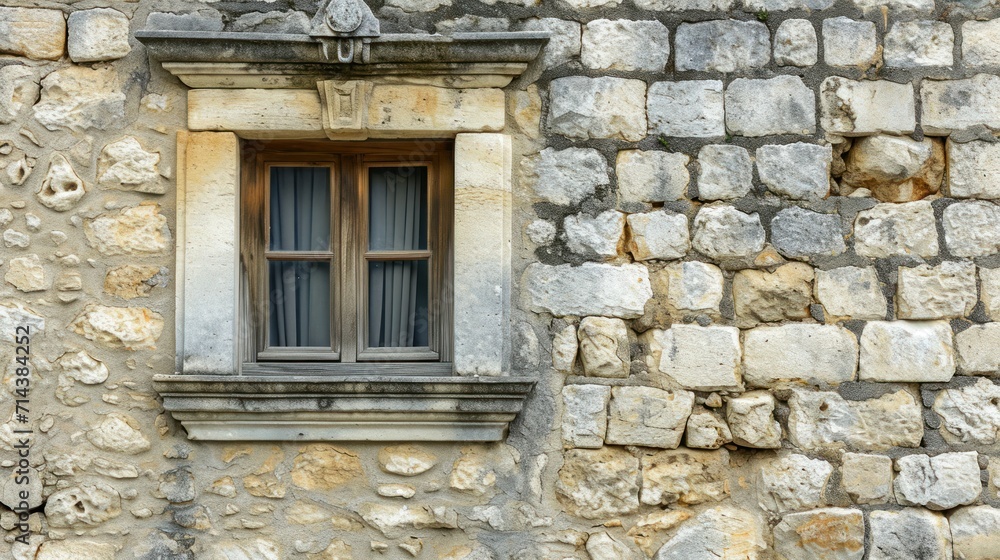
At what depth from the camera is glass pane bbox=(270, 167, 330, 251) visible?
3.43 meters

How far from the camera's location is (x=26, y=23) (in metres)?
3.20

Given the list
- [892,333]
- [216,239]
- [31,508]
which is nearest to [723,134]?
Answer: [892,333]

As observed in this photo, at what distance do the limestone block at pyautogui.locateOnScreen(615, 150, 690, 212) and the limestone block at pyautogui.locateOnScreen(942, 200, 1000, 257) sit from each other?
3.23 ft

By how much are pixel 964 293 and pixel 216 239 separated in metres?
2.72

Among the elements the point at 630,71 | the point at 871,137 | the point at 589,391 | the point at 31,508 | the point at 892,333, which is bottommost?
the point at 31,508

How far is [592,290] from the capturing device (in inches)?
126

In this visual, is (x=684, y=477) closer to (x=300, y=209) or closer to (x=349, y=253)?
(x=349, y=253)

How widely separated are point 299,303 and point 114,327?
26.0 inches

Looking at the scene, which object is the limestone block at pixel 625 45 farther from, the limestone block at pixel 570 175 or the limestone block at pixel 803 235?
the limestone block at pixel 803 235

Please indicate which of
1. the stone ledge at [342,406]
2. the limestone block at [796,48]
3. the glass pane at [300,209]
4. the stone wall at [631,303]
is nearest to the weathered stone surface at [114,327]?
the stone wall at [631,303]

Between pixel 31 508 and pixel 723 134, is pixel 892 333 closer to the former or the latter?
pixel 723 134

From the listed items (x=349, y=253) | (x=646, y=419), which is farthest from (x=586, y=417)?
(x=349, y=253)

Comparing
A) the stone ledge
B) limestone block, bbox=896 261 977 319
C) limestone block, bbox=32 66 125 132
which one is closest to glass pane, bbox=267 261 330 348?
the stone ledge

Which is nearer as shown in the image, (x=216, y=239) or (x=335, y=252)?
(x=216, y=239)
